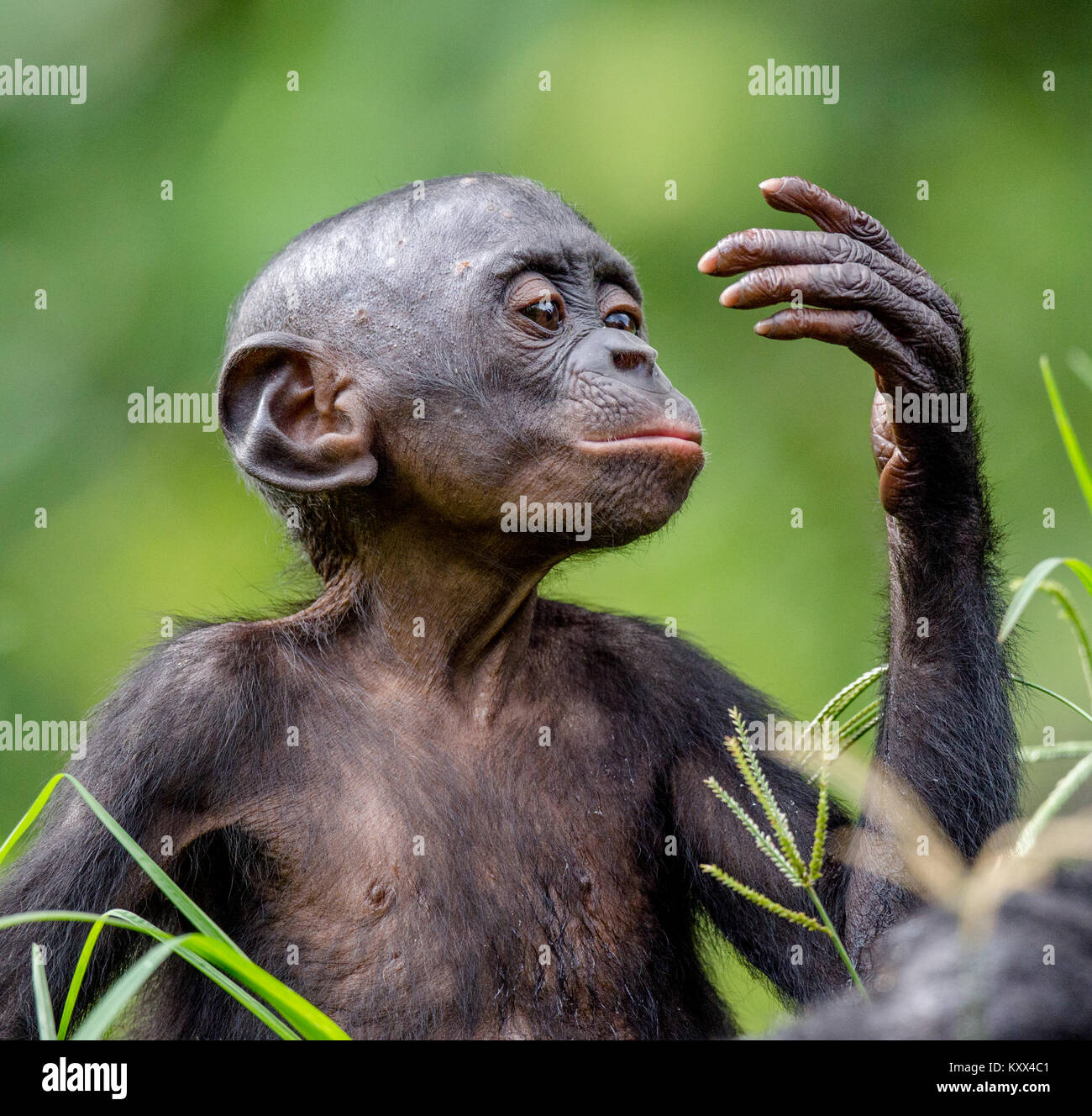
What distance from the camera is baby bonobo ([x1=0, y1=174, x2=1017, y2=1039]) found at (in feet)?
12.3

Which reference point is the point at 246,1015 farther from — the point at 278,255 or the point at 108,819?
the point at 278,255

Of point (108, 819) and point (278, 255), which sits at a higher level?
point (278, 255)

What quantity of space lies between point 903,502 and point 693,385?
535 cm

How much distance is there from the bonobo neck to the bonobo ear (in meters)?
0.25

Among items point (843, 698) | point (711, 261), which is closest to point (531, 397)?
point (711, 261)

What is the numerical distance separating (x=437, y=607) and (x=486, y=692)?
0.29 m

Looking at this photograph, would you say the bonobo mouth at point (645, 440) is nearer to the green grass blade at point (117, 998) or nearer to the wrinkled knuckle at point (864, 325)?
the wrinkled knuckle at point (864, 325)

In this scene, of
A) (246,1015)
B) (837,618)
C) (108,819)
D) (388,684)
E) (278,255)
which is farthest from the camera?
(837,618)

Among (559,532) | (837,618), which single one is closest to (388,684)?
(559,532)

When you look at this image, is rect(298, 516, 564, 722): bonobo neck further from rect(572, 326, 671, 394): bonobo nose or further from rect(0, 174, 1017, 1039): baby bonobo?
rect(572, 326, 671, 394): bonobo nose

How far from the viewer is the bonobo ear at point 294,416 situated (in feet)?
13.5

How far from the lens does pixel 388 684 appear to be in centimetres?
413

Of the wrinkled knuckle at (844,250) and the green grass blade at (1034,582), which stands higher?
the wrinkled knuckle at (844,250)

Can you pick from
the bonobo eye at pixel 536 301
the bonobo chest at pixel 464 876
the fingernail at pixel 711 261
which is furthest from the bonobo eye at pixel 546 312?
the bonobo chest at pixel 464 876
